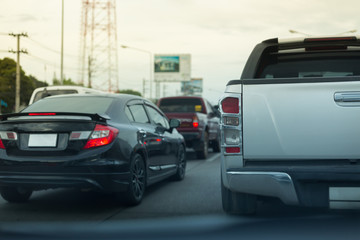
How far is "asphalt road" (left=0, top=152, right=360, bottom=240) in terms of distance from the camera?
4.77m

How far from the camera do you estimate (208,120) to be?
50.2 feet

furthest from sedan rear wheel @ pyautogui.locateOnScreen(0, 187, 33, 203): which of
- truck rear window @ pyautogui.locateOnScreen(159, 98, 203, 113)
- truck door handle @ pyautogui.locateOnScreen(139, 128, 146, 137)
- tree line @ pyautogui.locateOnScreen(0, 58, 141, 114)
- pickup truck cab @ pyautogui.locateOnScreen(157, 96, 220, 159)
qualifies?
tree line @ pyautogui.locateOnScreen(0, 58, 141, 114)

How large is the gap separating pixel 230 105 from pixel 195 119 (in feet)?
31.8

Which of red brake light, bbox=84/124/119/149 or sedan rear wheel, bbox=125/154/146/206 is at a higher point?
red brake light, bbox=84/124/119/149

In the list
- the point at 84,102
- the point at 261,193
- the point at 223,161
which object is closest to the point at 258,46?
the point at 223,161

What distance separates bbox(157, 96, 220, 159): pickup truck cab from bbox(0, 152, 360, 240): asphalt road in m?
6.45

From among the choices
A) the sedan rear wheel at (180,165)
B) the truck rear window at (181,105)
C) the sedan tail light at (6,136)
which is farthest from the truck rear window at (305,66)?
the truck rear window at (181,105)

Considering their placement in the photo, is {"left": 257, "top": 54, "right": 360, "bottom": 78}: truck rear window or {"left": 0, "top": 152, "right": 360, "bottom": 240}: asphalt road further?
{"left": 257, "top": 54, "right": 360, "bottom": 78}: truck rear window

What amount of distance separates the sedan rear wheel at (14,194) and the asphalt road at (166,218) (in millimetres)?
91

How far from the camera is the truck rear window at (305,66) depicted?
5.96 m

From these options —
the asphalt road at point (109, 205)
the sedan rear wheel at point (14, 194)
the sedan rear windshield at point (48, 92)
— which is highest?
the sedan rear windshield at point (48, 92)

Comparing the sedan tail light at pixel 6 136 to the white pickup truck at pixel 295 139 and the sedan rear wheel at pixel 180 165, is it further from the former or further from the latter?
the sedan rear wheel at pixel 180 165

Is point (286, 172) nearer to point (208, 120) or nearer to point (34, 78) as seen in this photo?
point (208, 120)

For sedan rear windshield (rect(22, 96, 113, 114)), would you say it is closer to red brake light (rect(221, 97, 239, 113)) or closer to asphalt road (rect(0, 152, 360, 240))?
asphalt road (rect(0, 152, 360, 240))
